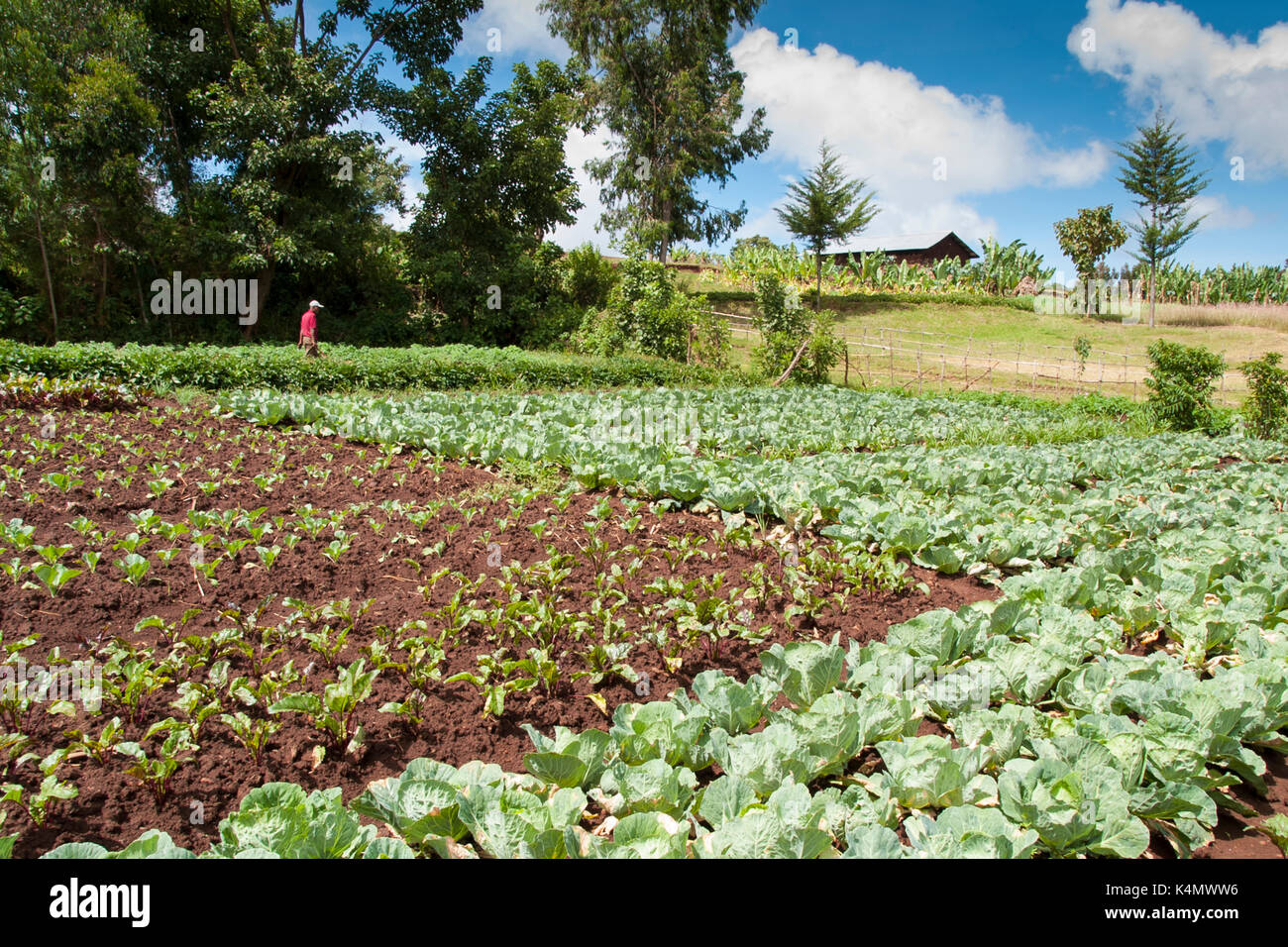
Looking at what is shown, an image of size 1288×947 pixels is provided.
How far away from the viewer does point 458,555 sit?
15.1 ft

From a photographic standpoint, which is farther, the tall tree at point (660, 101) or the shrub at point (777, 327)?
the tall tree at point (660, 101)

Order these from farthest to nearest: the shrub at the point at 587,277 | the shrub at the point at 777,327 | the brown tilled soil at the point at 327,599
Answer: the shrub at the point at 587,277 → the shrub at the point at 777,327 → the brown tilled soil at the point at 327,599

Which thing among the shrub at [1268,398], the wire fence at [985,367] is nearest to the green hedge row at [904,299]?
the wire fence at [985,367]

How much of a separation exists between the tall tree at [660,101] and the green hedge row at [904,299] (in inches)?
158

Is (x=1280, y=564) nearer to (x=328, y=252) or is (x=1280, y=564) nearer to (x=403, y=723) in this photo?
(x=403, y=723)

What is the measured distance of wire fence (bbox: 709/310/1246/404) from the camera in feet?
68.9

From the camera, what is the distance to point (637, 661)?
3.44 metres

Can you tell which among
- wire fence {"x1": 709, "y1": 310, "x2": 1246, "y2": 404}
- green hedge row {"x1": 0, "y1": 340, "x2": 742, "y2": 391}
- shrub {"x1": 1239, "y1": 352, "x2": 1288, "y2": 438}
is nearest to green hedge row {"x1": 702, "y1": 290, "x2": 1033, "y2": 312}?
wire fence {"x1": 709, "y1": 310, "x2": 1246, "y2": 404}

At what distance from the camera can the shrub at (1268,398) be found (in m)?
13.6

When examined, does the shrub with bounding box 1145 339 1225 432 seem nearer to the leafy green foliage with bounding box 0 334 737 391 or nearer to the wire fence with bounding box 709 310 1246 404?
the wire fence with bounding box 709 310 1246 404

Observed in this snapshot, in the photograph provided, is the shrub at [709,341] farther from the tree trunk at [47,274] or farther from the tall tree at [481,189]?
the tree trunk at [47,274]

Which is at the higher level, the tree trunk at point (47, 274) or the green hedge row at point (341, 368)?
the tree trunk at point (47, 274)

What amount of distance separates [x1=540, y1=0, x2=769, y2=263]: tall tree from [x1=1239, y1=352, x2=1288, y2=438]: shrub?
20.6 m

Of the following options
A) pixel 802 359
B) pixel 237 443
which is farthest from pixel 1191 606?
pixel 802 359
